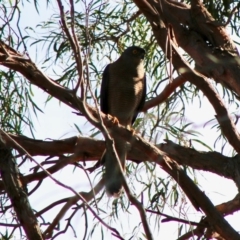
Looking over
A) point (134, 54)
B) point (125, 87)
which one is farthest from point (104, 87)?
point (134, 54)

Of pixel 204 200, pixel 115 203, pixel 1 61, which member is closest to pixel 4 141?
pixel 1 61

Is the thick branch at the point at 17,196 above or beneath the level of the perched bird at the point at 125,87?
beneath

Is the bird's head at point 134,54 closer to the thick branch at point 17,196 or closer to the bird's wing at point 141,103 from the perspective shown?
the bird's wing at point 141,103

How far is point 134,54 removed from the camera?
521cm

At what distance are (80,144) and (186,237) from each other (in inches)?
29.6

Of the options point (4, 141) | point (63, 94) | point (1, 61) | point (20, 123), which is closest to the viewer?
point (63, 94)

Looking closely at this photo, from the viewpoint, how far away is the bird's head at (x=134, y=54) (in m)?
5.14

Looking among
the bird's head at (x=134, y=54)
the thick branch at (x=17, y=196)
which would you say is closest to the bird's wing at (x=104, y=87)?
the bird's head at (x=134, y=54)

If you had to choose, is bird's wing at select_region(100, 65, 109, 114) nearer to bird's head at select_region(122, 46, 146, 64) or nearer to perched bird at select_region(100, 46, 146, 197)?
perched bird at select_region(100, 46, 146, 197)

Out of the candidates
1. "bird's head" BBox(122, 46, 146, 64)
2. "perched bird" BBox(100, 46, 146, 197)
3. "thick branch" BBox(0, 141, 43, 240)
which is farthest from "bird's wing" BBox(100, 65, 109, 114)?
"thick branch" BBox(0, 141, 43, 240)

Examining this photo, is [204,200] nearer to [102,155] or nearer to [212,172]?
[212,172]

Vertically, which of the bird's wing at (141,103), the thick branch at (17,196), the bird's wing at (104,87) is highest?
the bird's wing at (104,87)

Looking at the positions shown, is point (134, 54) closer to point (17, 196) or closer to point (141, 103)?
point (141, 103)

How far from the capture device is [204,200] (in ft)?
10.3
